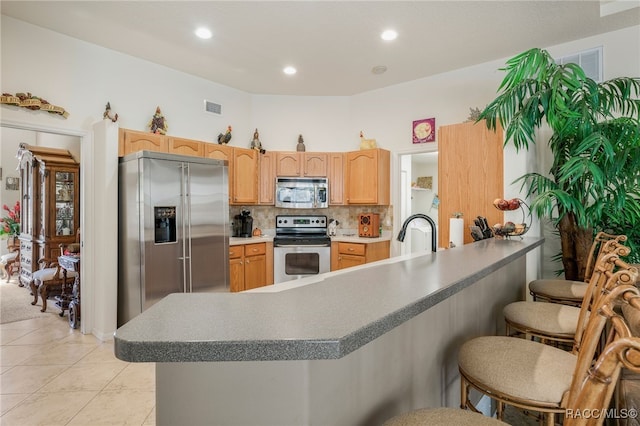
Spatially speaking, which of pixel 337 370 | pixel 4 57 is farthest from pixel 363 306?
pixel 4 57

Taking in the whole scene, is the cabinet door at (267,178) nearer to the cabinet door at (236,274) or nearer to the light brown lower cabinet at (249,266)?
the light brown lower cabinet at (249,266)

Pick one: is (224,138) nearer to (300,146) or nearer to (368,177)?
(300,146)

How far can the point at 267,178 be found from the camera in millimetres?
4984

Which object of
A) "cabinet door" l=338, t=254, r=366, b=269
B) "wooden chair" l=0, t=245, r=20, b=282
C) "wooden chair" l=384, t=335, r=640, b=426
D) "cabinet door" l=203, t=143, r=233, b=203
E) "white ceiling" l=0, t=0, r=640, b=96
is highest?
"white ceiling" l=0, t=0, r=640, b=96

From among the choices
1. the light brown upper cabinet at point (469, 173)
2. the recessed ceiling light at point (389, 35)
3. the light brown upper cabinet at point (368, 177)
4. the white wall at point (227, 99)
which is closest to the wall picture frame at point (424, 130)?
the white wall at point (227, 99)

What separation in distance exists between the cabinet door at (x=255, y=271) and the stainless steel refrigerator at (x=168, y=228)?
51 centimetres

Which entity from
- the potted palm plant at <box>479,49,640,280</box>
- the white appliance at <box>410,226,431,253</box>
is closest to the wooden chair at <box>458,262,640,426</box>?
the potted palm plant at <box>479,49,640,280</box>

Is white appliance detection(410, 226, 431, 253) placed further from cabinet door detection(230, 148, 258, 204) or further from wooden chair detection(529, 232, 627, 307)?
wooden chair detection(529, 232, 627, 307)

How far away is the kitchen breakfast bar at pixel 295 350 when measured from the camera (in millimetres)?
708

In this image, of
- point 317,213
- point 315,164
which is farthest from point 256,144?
point 317,213

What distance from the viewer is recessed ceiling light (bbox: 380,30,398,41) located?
3.34 meters

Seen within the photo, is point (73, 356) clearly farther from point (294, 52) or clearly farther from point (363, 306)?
point (294, 52)

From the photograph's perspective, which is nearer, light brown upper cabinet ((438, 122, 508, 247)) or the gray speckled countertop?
the gray speckled countertop

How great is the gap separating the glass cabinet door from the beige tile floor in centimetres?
204
